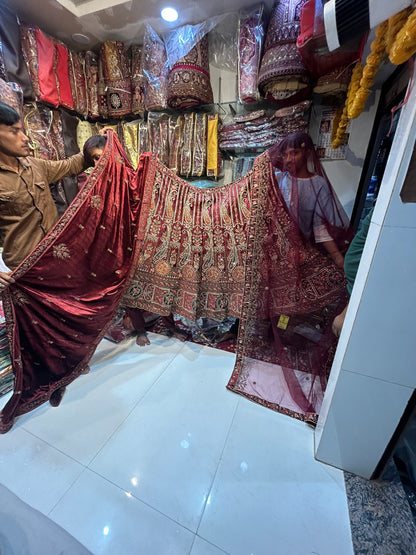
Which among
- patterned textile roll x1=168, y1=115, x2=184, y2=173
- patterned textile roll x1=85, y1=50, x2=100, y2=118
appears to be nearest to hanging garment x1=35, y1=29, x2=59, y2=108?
patterned textile roll x1=85, y1=50, x2=100, y2=118

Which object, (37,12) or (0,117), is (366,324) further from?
(37,12)

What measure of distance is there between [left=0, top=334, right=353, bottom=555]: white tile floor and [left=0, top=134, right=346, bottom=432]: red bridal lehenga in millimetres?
154

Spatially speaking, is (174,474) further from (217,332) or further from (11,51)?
(11,51)

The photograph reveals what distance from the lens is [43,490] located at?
2.66 feet

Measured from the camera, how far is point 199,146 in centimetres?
177

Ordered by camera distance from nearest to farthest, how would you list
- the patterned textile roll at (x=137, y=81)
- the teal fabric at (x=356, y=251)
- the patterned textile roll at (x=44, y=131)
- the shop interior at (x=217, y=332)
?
1. the shop interior at (x=217, y=332)
2. the teal fabric at (x=356, y=251)
3. the patterned textile roll at (x=44, y=131)
4. the patterned textile roll at (x=137, y=81)

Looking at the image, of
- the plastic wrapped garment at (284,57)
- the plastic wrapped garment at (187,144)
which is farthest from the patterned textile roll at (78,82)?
the plastic wrapped garment at (284,57)

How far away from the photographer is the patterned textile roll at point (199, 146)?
1.74m

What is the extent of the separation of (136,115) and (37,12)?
2.76 ft

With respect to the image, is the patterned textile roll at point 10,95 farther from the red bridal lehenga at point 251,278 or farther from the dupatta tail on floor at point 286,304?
the dupatta tail on floor at point 286,304

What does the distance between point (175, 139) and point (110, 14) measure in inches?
35.8

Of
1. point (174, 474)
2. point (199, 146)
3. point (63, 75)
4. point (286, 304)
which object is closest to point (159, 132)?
point (199, 146)

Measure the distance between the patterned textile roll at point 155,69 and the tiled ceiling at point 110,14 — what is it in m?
0.10

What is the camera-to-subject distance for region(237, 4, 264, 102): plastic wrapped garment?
1.42 meters
